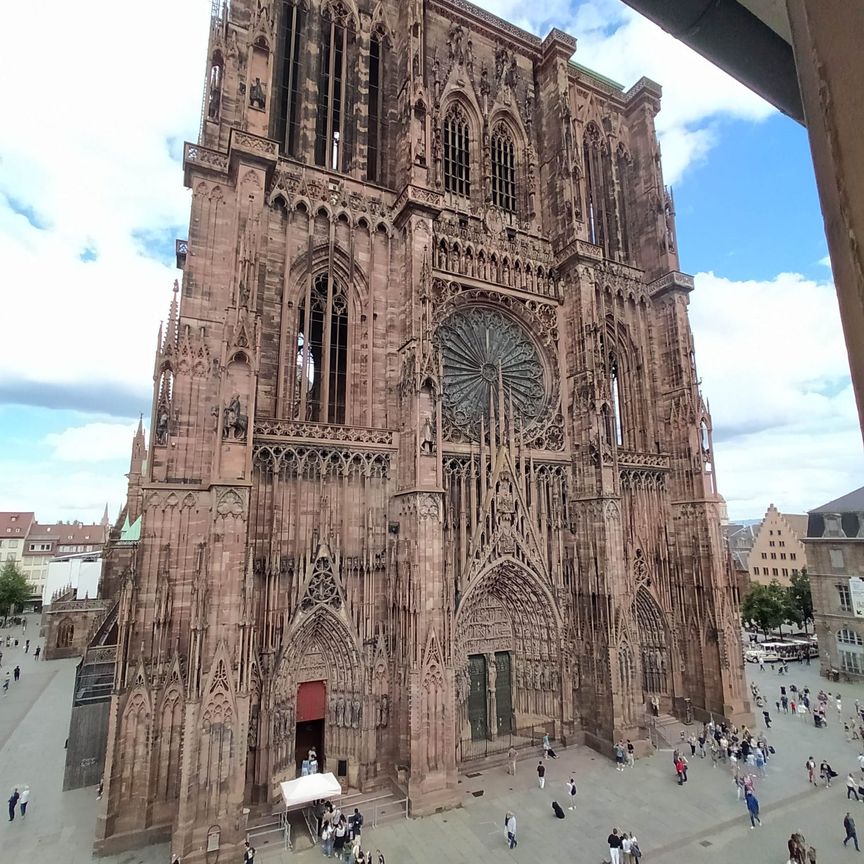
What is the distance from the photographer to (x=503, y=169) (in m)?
28.1

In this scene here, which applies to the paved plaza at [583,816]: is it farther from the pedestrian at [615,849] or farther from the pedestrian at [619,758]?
the pedestrian at [615,849]

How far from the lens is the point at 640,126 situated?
104 ft

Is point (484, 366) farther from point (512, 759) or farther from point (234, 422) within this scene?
point (512, 759)

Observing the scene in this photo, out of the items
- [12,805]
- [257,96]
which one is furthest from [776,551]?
[12,805]

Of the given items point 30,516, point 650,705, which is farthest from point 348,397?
point 30,516

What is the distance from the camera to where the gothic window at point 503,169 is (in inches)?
1087

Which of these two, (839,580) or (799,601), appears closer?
(839,580)

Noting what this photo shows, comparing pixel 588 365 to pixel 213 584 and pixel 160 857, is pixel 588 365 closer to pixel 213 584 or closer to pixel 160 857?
pixel 213 584

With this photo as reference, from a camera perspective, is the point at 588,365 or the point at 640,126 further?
the point at 640,126

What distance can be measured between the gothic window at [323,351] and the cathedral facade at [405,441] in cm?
13

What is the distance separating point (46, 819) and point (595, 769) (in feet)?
62.2

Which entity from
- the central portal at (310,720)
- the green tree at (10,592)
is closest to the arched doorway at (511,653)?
the central portal at (310,720)

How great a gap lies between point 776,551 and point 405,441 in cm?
6231

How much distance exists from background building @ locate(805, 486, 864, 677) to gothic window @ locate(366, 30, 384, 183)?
36998mm
